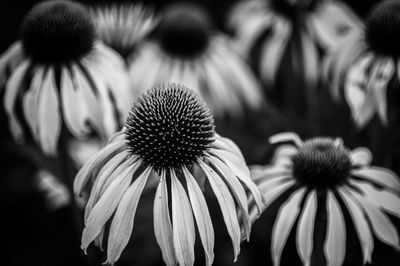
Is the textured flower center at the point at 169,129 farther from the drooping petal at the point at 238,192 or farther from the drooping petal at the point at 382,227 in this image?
the drooping petal at the point at 382,227

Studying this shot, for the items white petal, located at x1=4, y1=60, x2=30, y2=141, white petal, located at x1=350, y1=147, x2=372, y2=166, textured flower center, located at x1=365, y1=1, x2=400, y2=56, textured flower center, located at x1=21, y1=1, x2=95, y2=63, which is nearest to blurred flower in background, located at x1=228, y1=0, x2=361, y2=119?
textured flower center, located at x1=365, y1=1, x2=400, y2=56

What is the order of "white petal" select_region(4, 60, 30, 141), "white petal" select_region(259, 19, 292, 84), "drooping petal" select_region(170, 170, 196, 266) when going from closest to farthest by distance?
1. "drooping petal" select_region(170, 170, 196, 266)
2. "white petal" select_region(4, 60, 30, 141)
3. "white petal" select_region(259, 19, 292, 84)

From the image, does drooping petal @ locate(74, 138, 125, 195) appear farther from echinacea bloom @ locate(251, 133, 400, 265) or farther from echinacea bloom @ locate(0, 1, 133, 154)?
echinacea bloom @ locate(251, 133, 400, 265)

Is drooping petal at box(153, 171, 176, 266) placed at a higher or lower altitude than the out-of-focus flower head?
lower

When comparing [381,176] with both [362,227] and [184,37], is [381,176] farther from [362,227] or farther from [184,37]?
[184,37]

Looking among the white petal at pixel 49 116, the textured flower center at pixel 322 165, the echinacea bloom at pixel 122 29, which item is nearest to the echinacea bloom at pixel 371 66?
the textured flower center at pixel 322 165

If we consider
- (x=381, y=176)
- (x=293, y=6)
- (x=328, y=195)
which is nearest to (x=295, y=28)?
(x=293, y=6)
